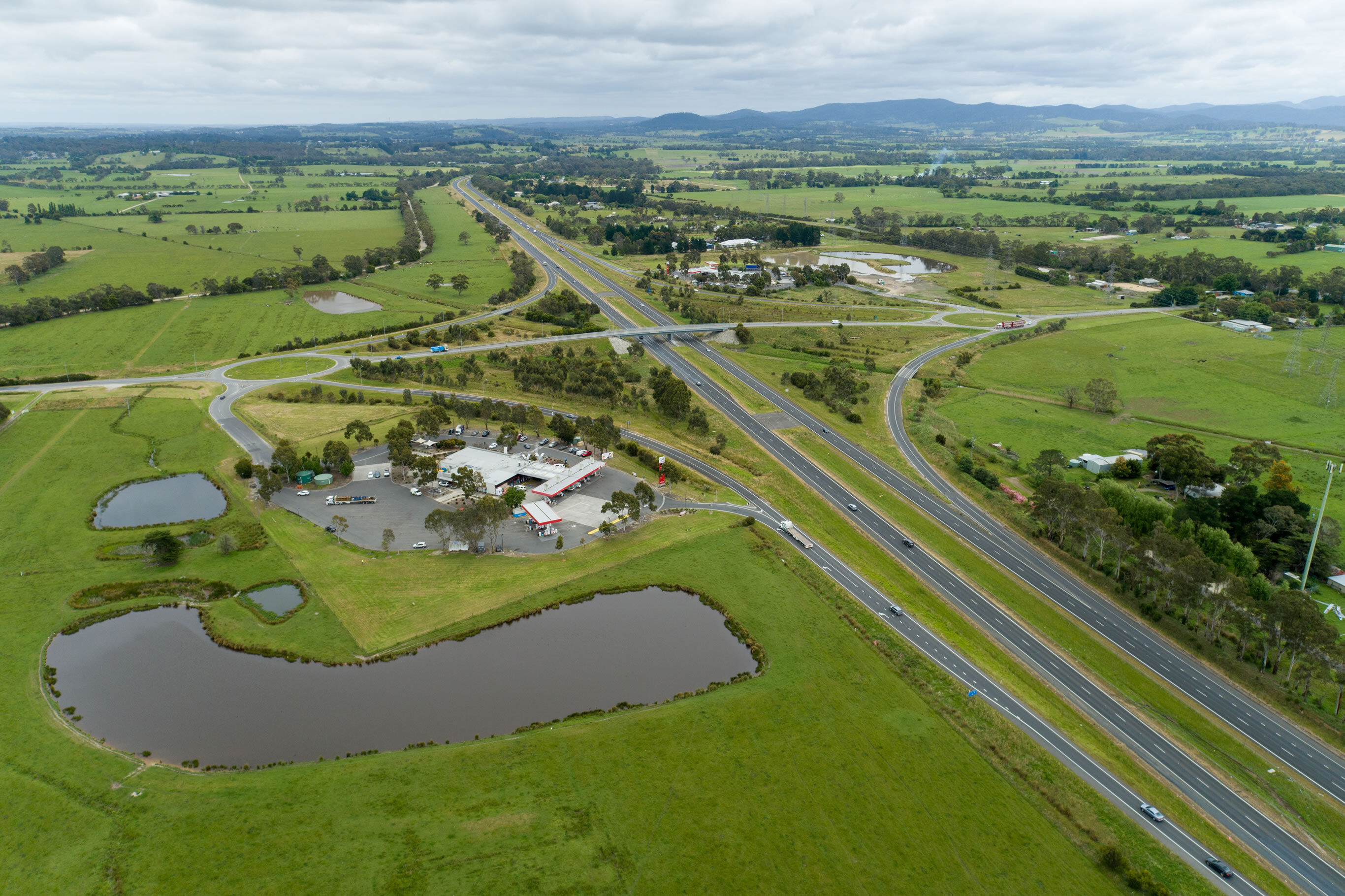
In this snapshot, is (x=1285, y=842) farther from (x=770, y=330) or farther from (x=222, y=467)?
(x=770, y=330)

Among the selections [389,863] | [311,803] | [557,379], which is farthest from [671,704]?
[557,379]

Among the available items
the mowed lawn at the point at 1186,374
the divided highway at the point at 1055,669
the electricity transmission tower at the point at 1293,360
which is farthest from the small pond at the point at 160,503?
the electricity transmission tower at the point at 1293,360

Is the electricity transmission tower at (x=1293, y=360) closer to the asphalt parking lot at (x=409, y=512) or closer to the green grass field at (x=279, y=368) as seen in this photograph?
the asphalt parking lot at (x=409, y=512)

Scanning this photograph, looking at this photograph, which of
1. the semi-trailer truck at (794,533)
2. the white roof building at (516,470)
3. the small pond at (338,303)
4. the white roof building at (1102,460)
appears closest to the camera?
the semi-trailer truck at (794,533)

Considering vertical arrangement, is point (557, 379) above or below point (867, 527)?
above

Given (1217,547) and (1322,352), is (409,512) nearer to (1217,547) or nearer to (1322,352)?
(1217,547)
